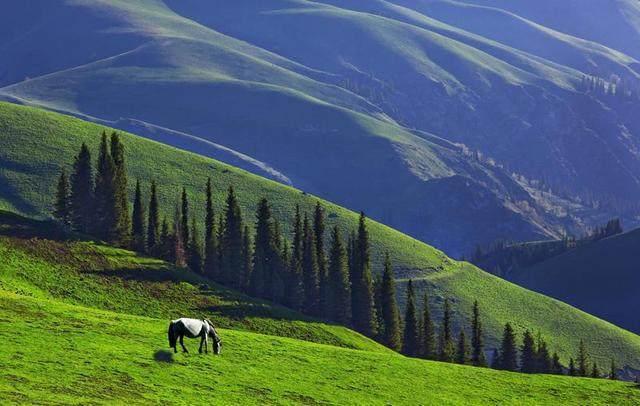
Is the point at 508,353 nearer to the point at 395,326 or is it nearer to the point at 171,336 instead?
the point at 395,326

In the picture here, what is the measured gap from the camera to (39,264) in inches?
3927

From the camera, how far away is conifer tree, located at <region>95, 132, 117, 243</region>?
504 ft

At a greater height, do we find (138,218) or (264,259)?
(138,218)

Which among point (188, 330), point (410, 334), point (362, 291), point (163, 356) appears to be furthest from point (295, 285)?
point (163, 356)

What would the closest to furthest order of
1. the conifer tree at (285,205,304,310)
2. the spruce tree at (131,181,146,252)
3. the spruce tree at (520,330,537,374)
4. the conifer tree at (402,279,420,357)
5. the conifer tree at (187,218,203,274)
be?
the conifer tree at (187,218,203,274) → the conifer tree at (402,279,420,357) → the spruce tree at (520,330,537,374) → the conifer tree at (285,205,304,310) → the spruce tree at (131,181,146,252)

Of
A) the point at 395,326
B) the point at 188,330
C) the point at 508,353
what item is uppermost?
the point at 395,326

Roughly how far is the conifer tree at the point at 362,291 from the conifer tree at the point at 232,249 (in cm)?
2309

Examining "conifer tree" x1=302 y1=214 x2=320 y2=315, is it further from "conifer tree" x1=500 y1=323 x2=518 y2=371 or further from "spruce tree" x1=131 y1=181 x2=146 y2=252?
"conifer tree" x1=500 y1=323 x2=518 y2=371

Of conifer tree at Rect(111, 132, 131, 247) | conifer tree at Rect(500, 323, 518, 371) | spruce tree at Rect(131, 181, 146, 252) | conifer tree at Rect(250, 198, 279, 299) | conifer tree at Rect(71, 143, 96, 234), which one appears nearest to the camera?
conifer tree at Rect(111, 132, 131, 247)

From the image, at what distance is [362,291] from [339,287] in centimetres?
496

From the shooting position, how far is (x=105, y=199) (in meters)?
158

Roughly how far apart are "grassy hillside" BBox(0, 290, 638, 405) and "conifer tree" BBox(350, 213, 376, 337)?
71037mm

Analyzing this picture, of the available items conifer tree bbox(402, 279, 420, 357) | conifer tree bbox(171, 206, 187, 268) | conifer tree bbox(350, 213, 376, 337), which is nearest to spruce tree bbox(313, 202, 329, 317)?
conifer tree bbox(350, 213, 376, 337)

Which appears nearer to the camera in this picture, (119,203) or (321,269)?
(119,203)
